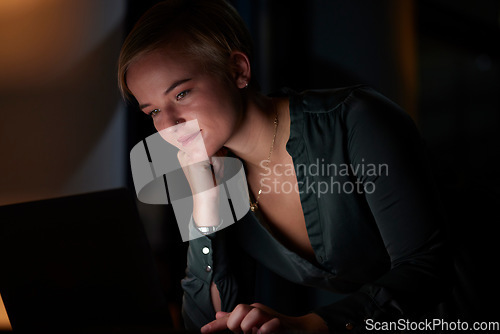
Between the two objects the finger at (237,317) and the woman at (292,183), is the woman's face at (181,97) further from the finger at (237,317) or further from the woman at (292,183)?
the finger at (237,317)

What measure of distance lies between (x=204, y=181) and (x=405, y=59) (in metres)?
0.68

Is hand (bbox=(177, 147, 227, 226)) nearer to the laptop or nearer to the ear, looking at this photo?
the ear

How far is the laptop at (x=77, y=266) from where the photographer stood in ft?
2.09

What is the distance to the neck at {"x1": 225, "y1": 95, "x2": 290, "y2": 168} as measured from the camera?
0.99 meters

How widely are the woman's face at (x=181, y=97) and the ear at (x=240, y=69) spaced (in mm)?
22

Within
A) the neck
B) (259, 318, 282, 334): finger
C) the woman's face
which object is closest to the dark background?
the neck

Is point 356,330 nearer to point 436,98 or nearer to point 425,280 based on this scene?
point 425,280

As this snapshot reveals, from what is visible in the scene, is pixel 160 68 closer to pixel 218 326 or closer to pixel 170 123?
pixel 170 123

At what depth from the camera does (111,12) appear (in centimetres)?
136

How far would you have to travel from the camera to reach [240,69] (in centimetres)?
93

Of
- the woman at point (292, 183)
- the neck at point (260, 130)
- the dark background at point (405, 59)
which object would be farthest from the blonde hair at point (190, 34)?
the dark background at point (405, 59)

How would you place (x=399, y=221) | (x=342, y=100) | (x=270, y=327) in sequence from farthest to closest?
(x=342, y=100) → (x=399, y=221) → (x=270, y=327)

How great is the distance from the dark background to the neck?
1.18ft

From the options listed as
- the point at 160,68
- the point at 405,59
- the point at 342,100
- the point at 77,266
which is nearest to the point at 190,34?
the point at 160,68
